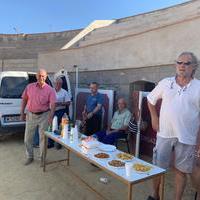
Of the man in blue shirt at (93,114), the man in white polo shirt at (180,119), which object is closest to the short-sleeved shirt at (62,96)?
the man in blue shirt at (93,114)

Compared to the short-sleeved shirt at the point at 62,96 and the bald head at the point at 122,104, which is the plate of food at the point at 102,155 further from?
the short-sleeved shirt at the point at 62,96

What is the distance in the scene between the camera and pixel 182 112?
10.0 ft

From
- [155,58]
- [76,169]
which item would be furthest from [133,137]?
[155,58]

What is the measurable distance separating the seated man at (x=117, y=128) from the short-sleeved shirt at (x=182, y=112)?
2363 mm

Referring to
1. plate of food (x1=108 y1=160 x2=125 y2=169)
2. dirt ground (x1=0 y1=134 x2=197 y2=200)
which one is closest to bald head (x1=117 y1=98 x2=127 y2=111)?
dirt ground (x1=0 y1=134 x2=197 y2=200)

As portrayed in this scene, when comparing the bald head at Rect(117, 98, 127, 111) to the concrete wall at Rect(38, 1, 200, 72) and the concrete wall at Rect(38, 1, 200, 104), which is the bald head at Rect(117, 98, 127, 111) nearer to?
the concrete wall at Rect(38, 1, 200, 104)

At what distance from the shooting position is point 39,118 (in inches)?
204

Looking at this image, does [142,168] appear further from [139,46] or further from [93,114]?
[139,46]

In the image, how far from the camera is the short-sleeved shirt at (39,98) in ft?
16.8

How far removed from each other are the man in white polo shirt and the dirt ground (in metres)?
1.01

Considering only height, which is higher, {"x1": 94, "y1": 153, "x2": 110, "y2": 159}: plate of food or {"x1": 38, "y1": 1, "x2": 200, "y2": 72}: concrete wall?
{"x1": 38, "y1": 1, "x2": 200, "y2": 72}: concrete wall

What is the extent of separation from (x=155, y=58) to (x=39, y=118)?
2928 mm

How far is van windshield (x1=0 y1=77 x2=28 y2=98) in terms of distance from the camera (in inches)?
254

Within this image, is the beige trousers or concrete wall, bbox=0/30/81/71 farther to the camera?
concrete wall, bbox=0/30/81/71
